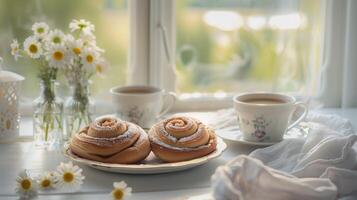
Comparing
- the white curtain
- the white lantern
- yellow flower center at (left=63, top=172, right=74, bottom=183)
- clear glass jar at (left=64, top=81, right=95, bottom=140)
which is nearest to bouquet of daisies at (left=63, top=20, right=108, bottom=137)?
clear glass jar at (left=64, top=81, right=95, bottom=140)

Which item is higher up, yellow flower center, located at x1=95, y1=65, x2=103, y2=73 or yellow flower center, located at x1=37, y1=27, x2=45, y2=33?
yellow flower center, located at x1=37, y1=27, x2=45, y2=33

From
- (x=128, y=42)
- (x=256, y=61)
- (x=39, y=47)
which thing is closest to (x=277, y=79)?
(x=256, y=61)

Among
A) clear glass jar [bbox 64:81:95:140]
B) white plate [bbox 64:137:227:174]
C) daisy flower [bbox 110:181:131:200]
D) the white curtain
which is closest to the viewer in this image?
daisy flower [bbox 110:181:131:200]

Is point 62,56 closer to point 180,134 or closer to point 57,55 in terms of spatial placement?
point 57,55

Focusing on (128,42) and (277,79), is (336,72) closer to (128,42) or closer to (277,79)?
(277,79)

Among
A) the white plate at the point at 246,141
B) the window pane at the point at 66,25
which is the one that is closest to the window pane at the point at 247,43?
the window pane at the point at 66,25

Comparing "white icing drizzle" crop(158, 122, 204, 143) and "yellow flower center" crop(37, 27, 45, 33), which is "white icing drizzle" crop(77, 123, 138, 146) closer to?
"white icing drizzle" crop(158, 122, 204, 143)
